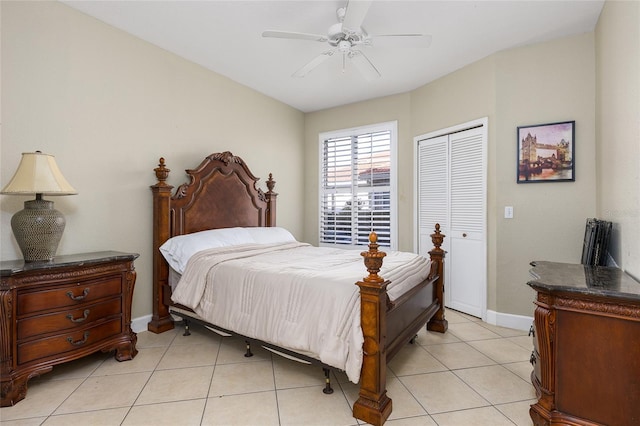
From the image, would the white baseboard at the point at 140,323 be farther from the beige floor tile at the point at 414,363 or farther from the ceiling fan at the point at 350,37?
the ceiling fan at the point at 350,37

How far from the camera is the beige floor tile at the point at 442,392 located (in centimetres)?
193

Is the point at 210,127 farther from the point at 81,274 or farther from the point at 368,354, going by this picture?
the point at 368,354

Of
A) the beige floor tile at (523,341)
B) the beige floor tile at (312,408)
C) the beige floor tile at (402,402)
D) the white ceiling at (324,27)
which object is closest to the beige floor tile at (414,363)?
the beige floor tile at (402,402)

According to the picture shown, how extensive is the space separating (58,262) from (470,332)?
3.44 m

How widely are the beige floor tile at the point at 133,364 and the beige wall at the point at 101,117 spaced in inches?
24.7

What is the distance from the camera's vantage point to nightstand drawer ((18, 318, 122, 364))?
1976 millimetres

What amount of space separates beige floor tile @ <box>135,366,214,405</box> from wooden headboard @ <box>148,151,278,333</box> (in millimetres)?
893

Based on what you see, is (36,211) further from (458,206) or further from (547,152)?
(547,152)

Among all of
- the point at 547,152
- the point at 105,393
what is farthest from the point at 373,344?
the point at 547,152

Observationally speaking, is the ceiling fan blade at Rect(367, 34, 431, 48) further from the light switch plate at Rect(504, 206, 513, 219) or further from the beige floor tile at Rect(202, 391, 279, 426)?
the beige floor tile at Rect(202, 391, 279, 426)

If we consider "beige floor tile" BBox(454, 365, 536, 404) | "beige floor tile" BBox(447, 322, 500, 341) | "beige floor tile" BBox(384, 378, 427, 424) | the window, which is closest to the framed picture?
"beige floor tile" BBox(447, 322, 500, 341)

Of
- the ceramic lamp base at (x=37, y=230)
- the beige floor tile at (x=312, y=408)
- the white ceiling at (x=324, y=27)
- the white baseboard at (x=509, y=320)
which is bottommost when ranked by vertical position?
the beige floor tile at (x=312, y=408)

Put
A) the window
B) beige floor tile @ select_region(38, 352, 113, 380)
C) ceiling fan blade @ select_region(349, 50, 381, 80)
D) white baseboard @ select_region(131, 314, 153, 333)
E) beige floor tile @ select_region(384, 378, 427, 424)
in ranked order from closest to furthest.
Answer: beige floor tile @ select_region(384, 378, 427, 424), beige floor tile @ select_region(38, 352, 113, 380), ceiling fan blade @ select_region(349, 50, 381, 80), white baseboard @ select_region(131, 314, 153, 333), the window

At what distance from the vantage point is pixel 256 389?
2.10 m
